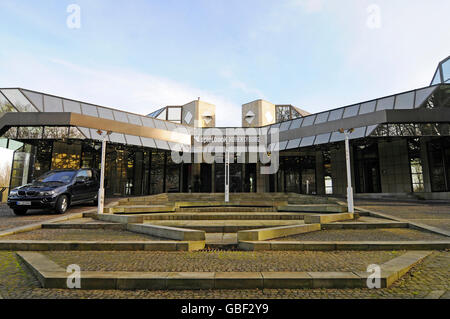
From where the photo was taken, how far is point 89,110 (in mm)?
18750

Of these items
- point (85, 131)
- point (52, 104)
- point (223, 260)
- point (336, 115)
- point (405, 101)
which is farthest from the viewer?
point (336, 115)

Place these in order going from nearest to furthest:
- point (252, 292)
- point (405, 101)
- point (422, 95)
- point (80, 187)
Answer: point (252, 292) → point (80, 187) → point (422, 95) → point (405, 101)

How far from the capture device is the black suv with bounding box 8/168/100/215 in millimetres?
10141

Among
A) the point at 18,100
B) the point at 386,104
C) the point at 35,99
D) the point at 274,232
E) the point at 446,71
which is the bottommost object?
the point at 274,232

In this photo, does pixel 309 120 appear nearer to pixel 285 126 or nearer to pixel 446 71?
pixel 285 126

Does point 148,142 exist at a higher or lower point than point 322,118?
lower

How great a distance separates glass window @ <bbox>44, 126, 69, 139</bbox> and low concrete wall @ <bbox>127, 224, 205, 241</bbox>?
1238 centimetres

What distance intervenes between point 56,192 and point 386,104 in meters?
20.2

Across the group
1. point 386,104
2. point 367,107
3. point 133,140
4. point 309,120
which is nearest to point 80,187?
point 133,140

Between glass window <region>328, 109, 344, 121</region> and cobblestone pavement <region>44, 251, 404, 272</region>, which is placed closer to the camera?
cobblestone pavement <region>44, 251, 404, 272</region>

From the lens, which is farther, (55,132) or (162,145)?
(162,145)

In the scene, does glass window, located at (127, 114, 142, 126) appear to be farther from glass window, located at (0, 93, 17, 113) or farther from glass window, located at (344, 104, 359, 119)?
glass window, located at (344, 104, 359, 119)

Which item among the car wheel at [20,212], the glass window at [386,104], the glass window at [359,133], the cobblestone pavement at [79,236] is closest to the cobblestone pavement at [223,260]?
the cobblestone pavement at [79,236]

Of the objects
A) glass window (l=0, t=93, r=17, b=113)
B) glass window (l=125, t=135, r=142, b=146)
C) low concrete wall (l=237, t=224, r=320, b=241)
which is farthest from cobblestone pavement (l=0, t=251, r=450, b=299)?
glass window (l=0, t=93, r=17, b=113)
